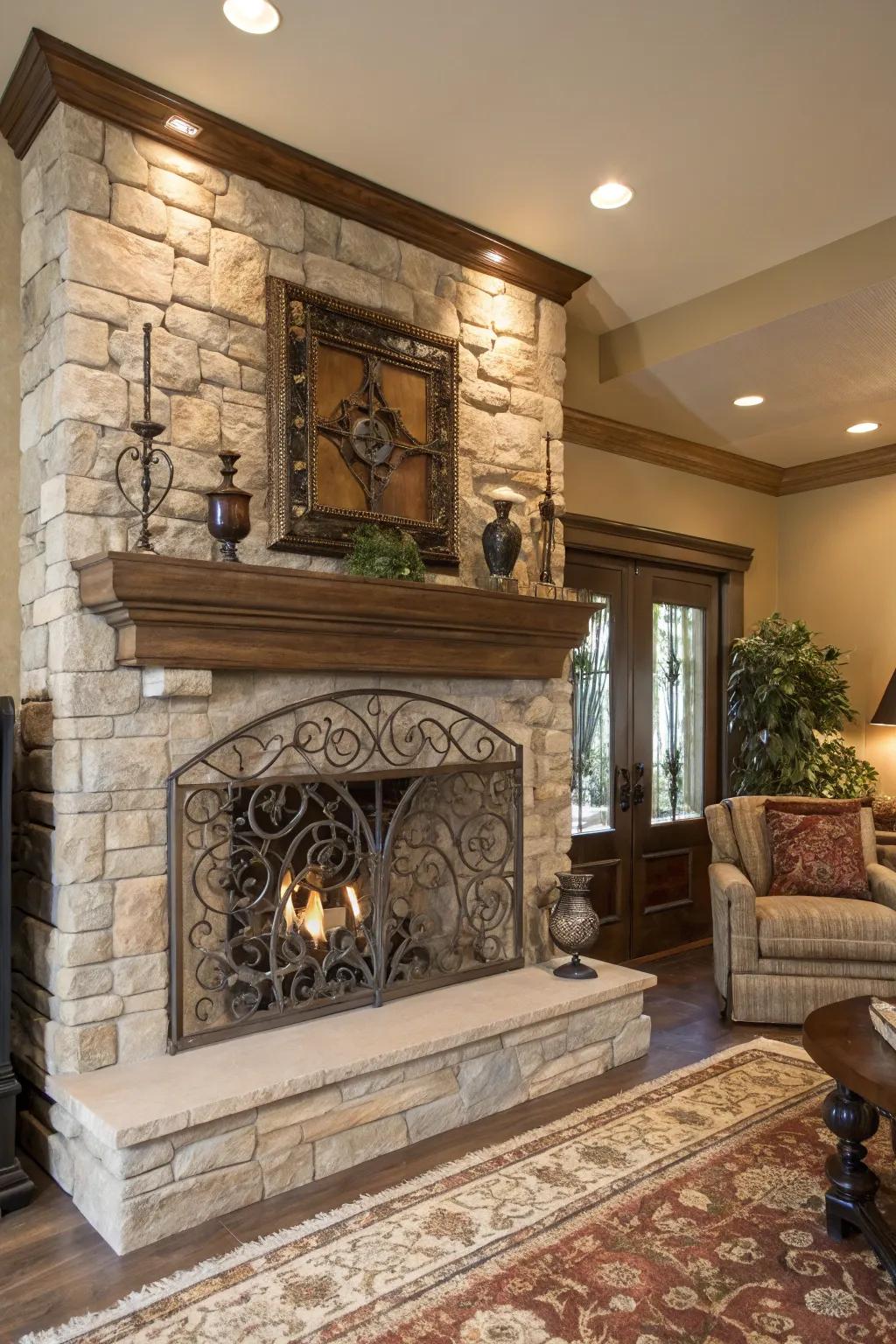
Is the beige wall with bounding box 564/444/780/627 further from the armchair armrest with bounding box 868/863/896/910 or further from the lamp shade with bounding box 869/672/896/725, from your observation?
the armchair armrest with bounding box 868/863/896/910

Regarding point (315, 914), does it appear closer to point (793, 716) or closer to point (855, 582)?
point (793, 716)

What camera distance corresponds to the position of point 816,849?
4207 mm

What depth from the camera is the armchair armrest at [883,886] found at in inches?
158

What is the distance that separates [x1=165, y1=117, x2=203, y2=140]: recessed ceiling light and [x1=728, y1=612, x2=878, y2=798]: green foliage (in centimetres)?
383

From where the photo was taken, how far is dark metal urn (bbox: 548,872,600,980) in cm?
346

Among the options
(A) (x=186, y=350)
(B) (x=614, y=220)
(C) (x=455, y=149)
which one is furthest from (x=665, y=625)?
(A) (x=186, y=350)

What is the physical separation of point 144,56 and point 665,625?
370 cm

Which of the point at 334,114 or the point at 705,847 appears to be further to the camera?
the point at 705,847

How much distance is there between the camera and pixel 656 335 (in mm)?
4207

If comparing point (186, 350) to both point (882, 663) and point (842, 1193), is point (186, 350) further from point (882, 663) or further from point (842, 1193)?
point (882, 663)

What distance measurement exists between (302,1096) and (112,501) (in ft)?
5.71

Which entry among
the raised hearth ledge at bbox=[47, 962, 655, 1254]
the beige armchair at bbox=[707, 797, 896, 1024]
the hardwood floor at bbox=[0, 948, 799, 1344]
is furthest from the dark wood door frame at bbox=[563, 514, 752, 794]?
the hardwood floor at bbox=[0, 948, 799, 1344]

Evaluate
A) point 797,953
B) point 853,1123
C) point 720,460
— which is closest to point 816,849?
point 797,953

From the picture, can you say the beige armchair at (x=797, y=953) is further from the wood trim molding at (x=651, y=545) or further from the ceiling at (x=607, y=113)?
the ceiling at (x=607, y=113)
